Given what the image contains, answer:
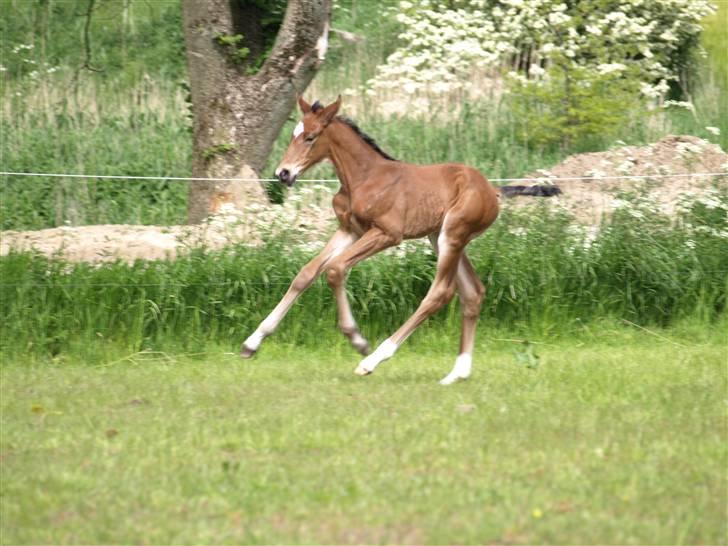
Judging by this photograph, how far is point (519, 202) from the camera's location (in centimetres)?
1373

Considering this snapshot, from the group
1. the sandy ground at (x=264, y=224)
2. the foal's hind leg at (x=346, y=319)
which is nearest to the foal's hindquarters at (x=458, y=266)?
the foal's hind leg at (x=346, y=319)

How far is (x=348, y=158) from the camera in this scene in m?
9.42

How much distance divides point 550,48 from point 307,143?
37.3ft

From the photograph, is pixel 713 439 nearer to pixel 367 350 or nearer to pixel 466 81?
pixel 367 350

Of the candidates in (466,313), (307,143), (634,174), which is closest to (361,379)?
(466,313)

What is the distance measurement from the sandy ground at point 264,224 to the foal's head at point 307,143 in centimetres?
234

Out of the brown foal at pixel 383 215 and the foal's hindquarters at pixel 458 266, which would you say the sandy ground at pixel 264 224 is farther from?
the foal's hindquarters at pixel 458 266

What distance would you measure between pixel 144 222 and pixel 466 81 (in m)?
8.86

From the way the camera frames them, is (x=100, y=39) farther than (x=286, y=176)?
Yes

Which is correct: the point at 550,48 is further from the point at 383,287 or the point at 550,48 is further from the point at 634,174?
the point at 383,287

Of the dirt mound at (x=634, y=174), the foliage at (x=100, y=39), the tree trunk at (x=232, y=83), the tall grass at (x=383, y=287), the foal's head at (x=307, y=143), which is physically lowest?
the foliage at (x=100, y=39)

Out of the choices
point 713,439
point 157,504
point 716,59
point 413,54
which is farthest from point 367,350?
point 716,59

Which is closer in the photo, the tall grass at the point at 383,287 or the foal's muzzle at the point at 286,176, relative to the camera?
the foal's muzzle at the point at 286,176

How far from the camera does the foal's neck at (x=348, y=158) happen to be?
30.8 ft
